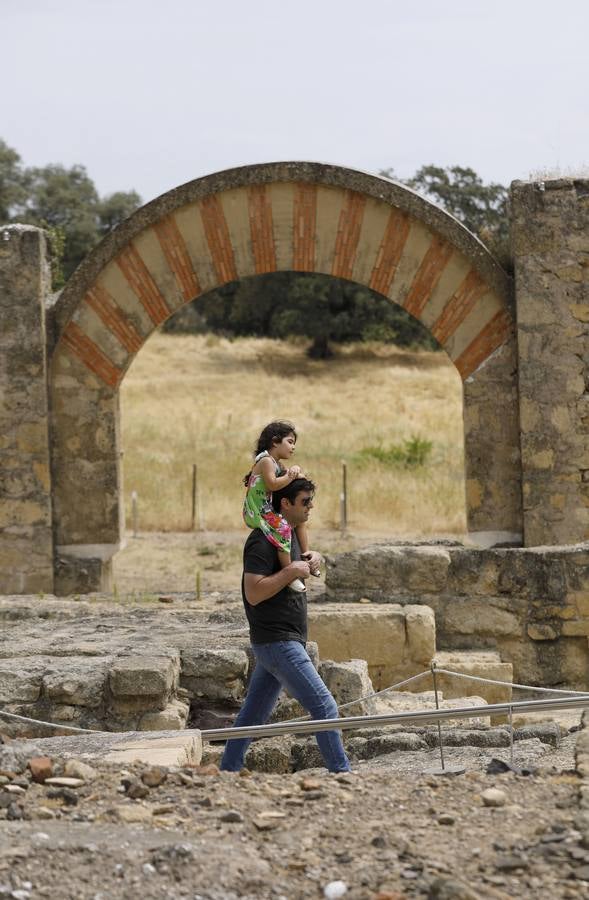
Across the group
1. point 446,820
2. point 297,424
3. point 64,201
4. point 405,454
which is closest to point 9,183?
point 64,201

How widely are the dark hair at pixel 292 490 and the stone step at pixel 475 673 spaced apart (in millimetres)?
2689

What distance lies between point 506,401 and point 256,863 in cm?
703

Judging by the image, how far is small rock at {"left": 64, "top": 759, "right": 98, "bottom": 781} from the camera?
166 inches

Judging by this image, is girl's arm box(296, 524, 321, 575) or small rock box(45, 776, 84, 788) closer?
small rock box(45, 776, 84, 788)

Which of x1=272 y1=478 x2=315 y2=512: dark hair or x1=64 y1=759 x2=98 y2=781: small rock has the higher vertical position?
x1=272 y1=478 x2=315 y2=512: dark hair

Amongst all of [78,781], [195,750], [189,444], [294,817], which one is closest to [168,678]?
[195,750]

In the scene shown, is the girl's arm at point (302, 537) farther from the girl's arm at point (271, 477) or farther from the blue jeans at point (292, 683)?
the blue jeans at point (292, 683)

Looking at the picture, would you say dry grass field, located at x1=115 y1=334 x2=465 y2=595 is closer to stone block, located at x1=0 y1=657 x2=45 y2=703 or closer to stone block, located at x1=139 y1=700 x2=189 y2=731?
stone block, located at x1=139 y1=700 x2=189 y2=731

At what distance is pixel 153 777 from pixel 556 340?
21.5 ft

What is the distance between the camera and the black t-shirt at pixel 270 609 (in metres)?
5.12

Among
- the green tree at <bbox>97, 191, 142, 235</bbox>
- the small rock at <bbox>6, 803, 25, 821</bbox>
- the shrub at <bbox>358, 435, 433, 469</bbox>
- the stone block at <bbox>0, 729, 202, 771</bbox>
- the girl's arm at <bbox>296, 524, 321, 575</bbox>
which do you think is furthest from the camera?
the green tree at <bbox>97, 191, 142, 235</bbox>

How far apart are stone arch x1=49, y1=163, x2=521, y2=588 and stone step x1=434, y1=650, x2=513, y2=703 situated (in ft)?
6.80

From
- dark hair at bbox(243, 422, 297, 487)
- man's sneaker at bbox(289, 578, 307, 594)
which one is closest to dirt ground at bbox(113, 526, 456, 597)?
dark hair at bbox(243, 422, 297, 487)

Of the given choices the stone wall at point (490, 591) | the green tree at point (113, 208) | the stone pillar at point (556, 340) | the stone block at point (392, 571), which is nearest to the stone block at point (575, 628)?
the stone wall at point (490, 591)
